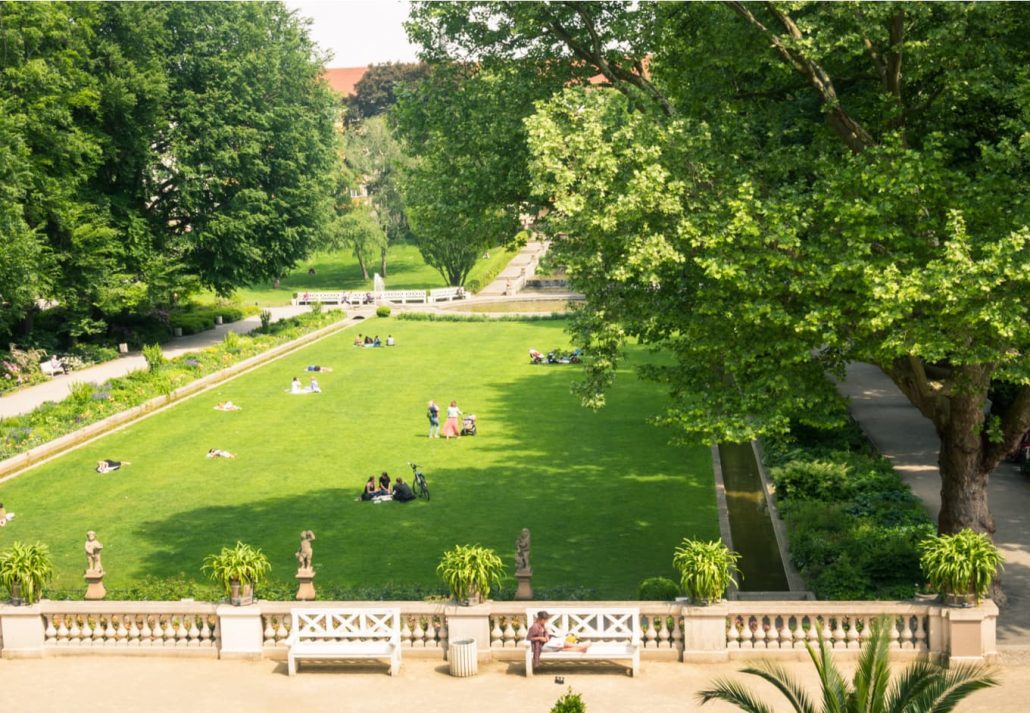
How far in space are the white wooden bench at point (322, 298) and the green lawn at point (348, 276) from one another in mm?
4285

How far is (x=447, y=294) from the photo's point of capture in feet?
317

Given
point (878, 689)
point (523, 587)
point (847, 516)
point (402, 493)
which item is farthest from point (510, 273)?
point (878, 689)

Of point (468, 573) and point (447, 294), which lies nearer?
point (468, 573)

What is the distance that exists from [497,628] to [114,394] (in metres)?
32.5

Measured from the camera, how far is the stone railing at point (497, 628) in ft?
69.9

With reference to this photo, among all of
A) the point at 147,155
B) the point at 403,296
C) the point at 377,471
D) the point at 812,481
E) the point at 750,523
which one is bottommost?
the point at 750,523

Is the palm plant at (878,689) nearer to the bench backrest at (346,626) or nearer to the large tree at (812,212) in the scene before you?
the large tree at (812,212)

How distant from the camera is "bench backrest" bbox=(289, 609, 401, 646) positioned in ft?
72.3

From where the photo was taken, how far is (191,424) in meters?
47.8

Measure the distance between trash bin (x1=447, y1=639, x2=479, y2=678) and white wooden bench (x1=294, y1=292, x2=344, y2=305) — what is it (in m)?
71.4

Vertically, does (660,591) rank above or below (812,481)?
below

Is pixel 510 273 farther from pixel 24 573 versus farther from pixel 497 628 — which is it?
pixel 497 628

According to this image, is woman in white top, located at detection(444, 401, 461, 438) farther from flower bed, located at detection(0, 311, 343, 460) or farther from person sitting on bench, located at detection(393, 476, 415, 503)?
flower bed, located at detection(0, 311, 343, 460)

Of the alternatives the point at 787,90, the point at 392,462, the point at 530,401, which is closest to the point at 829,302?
the point at 787,90
